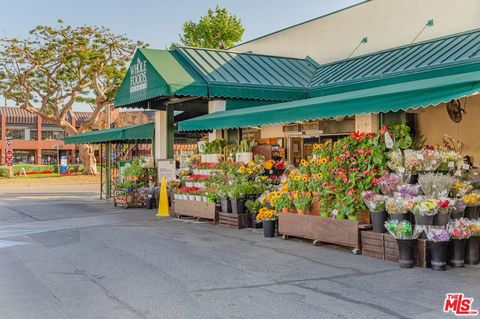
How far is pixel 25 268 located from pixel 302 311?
481 centimetres

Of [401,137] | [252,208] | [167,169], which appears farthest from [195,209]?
[401,137]

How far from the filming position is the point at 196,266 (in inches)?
339

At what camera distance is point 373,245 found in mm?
9070

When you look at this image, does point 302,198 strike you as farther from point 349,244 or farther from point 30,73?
point 30,73

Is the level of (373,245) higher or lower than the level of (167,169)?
lower

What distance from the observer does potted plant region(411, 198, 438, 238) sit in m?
8.09

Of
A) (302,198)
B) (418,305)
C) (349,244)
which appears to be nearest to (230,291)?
(418,305)

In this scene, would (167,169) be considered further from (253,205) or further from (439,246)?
(439,246)

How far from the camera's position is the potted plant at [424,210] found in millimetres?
8086

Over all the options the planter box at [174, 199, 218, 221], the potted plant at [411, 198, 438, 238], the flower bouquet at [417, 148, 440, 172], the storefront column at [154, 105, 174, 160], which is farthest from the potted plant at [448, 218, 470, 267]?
the storefront column at [154, 105, 174, 160]

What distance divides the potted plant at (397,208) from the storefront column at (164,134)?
1145 centimetres

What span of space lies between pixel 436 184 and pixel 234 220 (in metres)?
5.63

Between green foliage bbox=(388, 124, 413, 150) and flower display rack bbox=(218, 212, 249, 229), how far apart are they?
4.36m

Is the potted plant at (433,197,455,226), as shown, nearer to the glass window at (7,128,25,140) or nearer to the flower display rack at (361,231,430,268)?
the flower display rack at (361,231,430,268)
